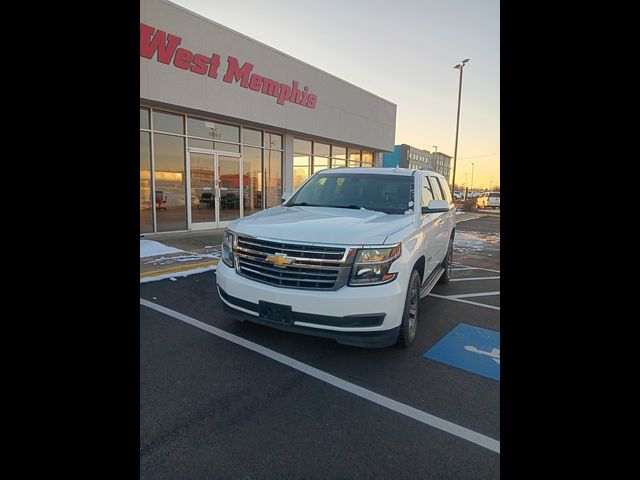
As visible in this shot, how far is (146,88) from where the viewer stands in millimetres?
9578

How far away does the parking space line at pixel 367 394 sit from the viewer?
260 cm

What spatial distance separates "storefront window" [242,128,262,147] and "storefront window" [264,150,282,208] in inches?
21.0

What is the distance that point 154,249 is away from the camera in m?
8.59

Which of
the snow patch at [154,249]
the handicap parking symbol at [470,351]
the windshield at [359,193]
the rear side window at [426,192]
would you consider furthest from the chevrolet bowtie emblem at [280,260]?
the snow patch at [154,249]

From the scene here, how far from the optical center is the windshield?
4.68 m

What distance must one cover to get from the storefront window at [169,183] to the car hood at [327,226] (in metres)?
7.92

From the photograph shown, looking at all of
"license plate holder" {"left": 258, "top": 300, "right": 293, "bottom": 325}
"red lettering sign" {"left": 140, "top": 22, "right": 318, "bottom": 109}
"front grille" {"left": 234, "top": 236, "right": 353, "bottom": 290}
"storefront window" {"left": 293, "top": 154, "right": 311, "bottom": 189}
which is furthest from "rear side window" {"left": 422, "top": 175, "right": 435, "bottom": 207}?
"storefront window" {"left": 293, "top": 154, "right": 311, "bottom": 189}

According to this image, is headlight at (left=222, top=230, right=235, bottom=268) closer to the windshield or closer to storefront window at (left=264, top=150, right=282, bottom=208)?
the windshield

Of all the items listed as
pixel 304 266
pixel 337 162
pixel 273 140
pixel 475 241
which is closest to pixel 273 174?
pixel 273 140
